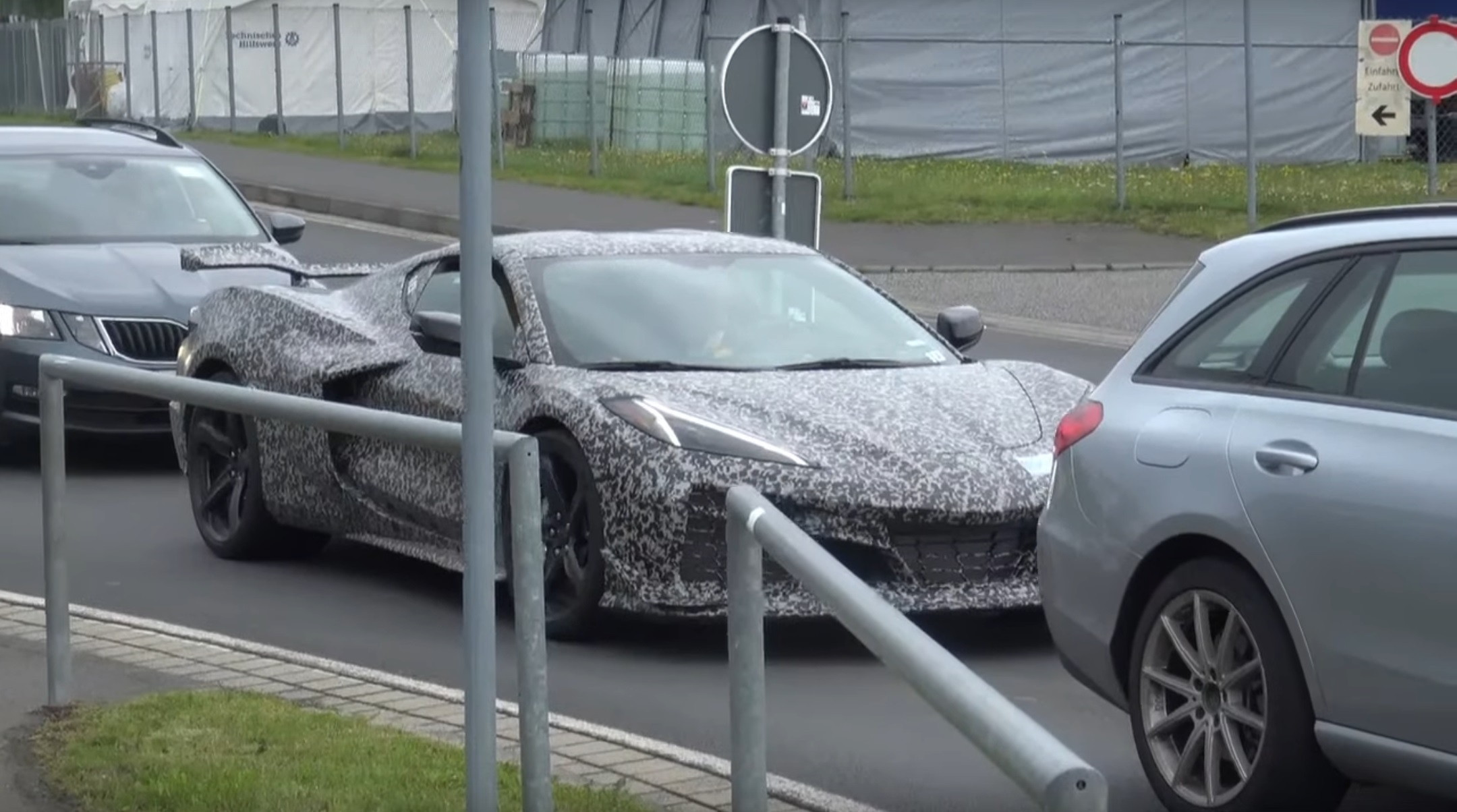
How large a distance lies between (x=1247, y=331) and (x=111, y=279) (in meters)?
7.67

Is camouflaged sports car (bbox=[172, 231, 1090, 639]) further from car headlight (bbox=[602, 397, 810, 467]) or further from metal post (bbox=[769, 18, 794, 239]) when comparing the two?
metal post (bbox=[769, 18, 794, 239])

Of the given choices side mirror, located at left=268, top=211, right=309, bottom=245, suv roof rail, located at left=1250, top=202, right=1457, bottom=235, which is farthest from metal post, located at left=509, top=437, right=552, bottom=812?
side mirror, located at left=268, top=211, right=309, bottom=245

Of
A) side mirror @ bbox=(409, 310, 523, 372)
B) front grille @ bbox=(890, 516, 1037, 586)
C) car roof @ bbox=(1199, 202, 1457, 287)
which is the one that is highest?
car roof @ bbox=(1199, 202, 1457, 287)

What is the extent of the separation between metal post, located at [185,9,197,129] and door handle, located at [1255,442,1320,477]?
3739 centimetres

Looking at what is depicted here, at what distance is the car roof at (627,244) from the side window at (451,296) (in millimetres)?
159

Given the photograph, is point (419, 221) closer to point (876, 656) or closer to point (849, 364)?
point (849, 364)

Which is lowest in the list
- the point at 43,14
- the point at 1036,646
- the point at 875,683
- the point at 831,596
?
the point at 1036,646

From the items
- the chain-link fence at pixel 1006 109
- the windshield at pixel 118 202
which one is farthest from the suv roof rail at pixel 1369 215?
the chain-link fence at pixel 1006 109

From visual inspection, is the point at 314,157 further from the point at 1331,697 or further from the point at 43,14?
the point at 43,14

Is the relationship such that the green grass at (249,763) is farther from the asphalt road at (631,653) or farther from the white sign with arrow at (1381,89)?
the white sign with arrow at (1381,89)

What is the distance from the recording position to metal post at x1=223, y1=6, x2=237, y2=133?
40.6m

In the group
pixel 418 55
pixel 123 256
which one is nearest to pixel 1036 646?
pixel 123 256

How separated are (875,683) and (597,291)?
12.8ft

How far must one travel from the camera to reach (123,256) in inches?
492
